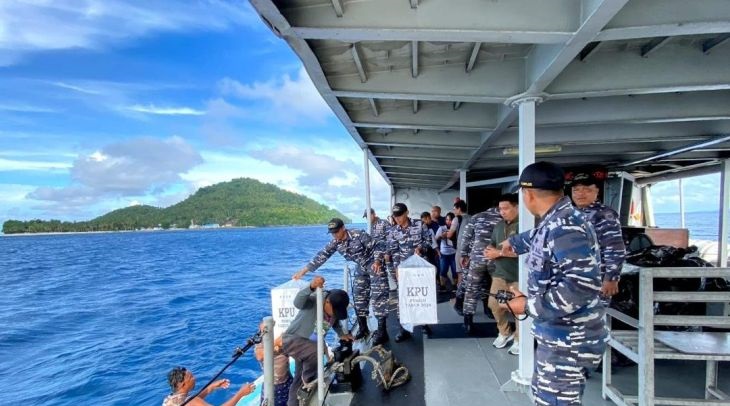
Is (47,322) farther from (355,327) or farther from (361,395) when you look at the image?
(361,395)

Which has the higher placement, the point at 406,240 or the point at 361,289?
the point at 406,240

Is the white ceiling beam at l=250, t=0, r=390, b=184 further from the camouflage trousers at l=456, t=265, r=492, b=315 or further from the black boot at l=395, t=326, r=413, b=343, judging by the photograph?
the black boot at l=395, t=326, r=413, b=343

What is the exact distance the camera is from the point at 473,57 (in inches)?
112

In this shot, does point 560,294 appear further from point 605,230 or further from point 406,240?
point 406,240

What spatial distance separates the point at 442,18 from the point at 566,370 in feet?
6.20

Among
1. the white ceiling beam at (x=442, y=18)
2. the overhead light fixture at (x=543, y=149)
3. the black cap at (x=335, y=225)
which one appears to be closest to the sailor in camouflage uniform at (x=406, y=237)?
the black cap at (x=335, y=225)

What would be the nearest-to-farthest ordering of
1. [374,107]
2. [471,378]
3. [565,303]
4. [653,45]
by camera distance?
[565,303]
[653,45]
[471,378]
[374,107]

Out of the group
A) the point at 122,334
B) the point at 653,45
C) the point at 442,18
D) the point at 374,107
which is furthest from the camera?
the point at 122,334

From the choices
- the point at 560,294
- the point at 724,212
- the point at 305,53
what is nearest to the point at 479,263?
the point at 560,294

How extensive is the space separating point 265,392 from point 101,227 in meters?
140

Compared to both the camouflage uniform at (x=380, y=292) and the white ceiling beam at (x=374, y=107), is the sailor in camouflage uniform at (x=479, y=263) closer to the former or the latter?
the camouflage uniform at (x=380, y=292)

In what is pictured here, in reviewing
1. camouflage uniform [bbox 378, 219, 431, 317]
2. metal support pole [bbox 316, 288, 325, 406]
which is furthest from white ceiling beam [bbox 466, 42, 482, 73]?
metal support pole [bbox 316, 288, 325, 406]

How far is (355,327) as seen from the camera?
497 cm

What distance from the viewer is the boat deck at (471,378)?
2.75m
